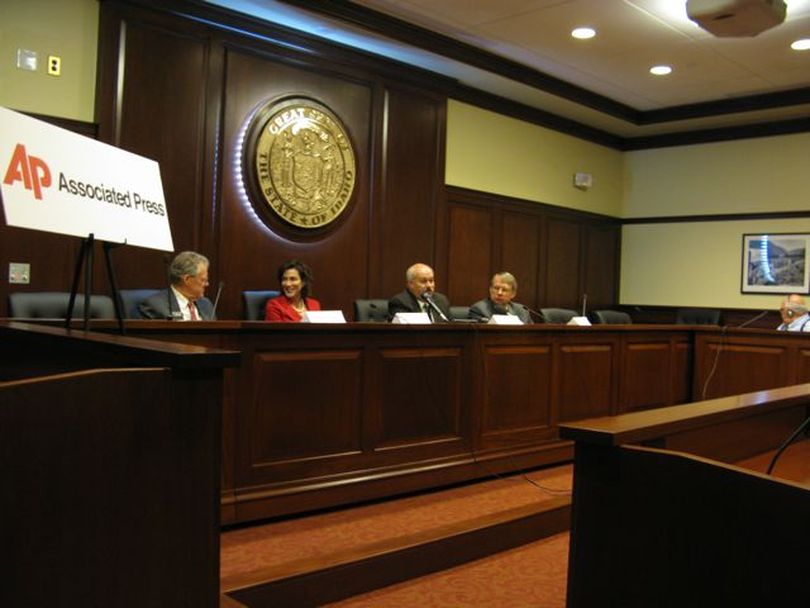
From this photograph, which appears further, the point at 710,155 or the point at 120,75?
Answer: the point at 710,155

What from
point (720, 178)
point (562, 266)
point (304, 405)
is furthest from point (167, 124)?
point (720, 178)

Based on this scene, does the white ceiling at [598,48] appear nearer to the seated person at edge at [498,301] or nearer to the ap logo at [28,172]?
the seated person at edge at [498,301]

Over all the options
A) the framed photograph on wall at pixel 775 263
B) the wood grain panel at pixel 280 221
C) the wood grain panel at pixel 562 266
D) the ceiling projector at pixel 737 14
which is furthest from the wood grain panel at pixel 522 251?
the ceiling projector at pixel 737 14

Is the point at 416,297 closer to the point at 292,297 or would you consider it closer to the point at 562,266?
the point at 292,297

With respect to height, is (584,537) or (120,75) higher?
(120,75)

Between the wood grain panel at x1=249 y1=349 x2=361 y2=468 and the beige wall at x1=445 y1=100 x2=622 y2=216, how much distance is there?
373cm

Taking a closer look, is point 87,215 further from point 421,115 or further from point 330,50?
point 421,115

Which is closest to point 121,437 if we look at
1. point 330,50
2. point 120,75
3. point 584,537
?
point 584,537

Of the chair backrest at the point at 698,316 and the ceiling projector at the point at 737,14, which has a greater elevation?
the ceiling projector at the point at 737,14

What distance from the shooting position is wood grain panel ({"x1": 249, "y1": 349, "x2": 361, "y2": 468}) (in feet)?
9.95

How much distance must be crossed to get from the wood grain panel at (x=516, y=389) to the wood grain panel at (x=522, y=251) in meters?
2.99

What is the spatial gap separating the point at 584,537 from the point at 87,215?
4.81 ft

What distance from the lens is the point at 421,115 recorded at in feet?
20.7

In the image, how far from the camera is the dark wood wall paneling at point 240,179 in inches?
178
